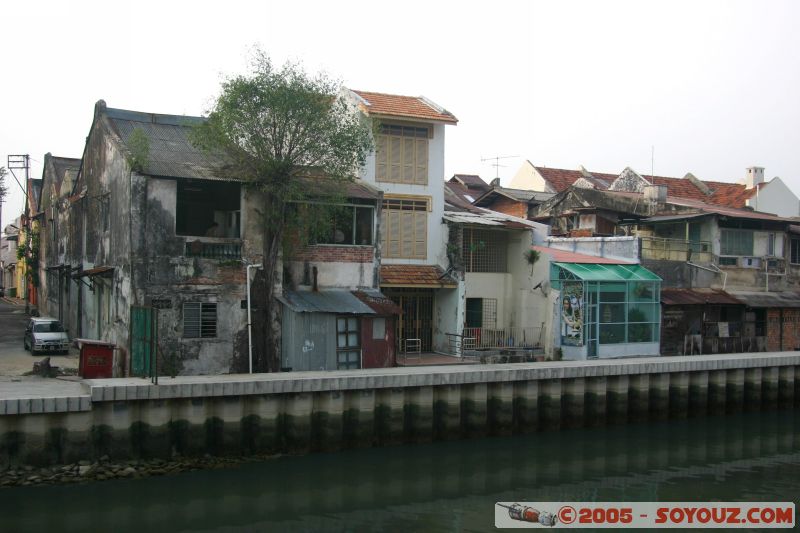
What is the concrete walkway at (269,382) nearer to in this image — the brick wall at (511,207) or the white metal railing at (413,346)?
the white metal railing at (413,346)

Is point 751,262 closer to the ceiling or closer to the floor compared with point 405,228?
closer to the floor

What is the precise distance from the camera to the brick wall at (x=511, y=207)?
41469 millimetres

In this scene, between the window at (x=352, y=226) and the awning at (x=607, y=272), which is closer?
the window at (x=352, y=226)

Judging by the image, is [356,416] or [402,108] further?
[402,108]

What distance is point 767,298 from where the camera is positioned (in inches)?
1403

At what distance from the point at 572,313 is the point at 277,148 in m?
13.5

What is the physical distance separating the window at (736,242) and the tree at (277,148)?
18943 millimetres

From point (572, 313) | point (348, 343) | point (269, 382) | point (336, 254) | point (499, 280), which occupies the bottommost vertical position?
point (269, 382)

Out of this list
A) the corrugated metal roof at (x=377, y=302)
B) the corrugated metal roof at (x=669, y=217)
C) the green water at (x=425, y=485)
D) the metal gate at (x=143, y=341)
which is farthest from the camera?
the corrugated metal roof at (x=669, y=217)

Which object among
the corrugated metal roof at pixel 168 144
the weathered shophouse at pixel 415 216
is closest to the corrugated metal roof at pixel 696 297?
the weathered shophouse at pixel 415 216

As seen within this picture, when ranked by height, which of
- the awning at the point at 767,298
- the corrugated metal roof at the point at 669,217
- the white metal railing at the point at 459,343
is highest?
the corrugated metal roof at the point at 669,217

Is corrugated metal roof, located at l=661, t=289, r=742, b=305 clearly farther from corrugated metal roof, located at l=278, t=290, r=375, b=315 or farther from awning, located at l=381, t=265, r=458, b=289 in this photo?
corrugated metal roof, located at l=278, t=290, r=375, b=315

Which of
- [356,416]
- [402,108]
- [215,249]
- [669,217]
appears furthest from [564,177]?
[356,416]

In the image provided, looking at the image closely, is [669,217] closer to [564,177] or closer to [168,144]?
[564,177]
